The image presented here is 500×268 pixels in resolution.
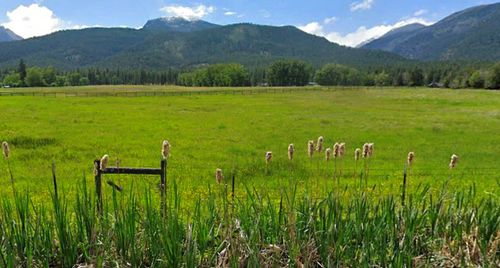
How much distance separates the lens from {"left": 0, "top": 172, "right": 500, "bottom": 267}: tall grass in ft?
13.9

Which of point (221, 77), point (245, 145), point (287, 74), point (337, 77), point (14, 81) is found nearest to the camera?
point (245, 145)

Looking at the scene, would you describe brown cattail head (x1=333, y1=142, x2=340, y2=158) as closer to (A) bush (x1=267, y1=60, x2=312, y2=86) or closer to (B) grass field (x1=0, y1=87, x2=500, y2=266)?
(B) grass field (x1=0, y1=87, x2=500, y2=266)

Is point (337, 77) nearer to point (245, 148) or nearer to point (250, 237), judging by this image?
point (245, 148)

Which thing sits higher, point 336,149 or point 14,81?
point 336,149

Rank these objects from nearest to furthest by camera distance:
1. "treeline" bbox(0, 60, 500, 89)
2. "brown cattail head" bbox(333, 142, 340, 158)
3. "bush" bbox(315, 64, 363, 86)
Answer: "brown cattail head" bbox(333, 142, 340, 158)
"treeline" bbox(0, 60, 500, 89)
"bush" bbox(315, 64, 363, 86)

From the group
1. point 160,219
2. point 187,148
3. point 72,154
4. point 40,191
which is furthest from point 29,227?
point 187,148

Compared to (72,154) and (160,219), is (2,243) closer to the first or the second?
(160,219)

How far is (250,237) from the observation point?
439 cm

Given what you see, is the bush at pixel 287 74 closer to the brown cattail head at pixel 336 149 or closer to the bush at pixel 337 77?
the bush at pixel 337 77

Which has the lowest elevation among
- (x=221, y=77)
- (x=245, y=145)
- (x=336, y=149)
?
(x=245, y=145)

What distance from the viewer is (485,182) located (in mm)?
15984

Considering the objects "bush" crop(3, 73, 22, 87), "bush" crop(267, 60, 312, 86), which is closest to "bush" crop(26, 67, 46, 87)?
"bush" crop(3, 73, 22, 87)

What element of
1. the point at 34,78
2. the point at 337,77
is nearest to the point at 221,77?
the point at 337,77

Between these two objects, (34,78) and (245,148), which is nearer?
(245,148)
